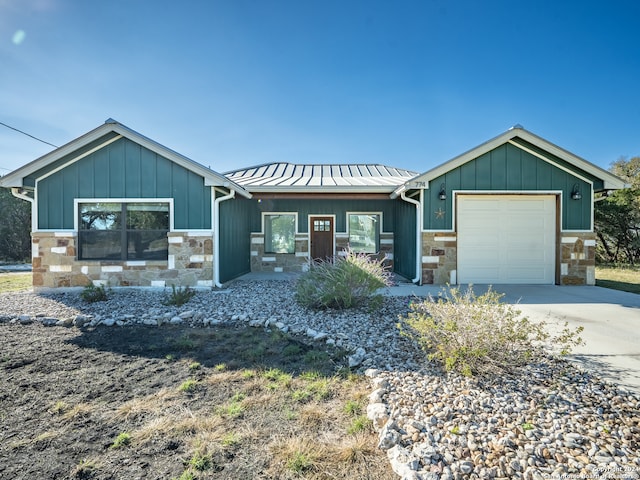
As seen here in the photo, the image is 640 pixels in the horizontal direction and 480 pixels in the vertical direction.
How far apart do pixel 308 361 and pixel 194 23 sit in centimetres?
811

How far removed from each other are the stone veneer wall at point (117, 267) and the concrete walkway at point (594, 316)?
4368mm

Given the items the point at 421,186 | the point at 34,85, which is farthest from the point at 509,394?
the point at 34,85

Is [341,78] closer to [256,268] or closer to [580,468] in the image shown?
[256,268]

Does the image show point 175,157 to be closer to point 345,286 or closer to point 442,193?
point 345,286

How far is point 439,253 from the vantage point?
7.77 meters

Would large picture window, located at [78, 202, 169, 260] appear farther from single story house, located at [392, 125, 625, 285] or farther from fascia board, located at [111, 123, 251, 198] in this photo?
single story house, located at [392, 125, 625, 285]

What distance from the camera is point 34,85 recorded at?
439 inches

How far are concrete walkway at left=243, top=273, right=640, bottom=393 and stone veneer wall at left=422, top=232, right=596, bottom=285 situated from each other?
1.15ft

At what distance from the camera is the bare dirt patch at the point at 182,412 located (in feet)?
6.28

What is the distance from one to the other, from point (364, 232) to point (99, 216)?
7510mm

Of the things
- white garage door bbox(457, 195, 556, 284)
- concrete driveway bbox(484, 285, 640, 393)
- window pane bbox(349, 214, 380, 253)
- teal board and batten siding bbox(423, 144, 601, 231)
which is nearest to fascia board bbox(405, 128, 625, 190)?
teal board and batten siding bbox(423, 144, 601, 231)

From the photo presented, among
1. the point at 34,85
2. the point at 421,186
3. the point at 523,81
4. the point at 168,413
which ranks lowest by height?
the point at 168,413

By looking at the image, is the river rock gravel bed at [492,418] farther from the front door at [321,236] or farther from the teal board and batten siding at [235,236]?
the front door at [321,236]

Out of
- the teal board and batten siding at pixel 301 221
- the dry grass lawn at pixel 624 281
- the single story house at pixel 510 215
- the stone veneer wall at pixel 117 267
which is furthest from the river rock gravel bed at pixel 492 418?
the dry grass lawn at pixel 624 281
